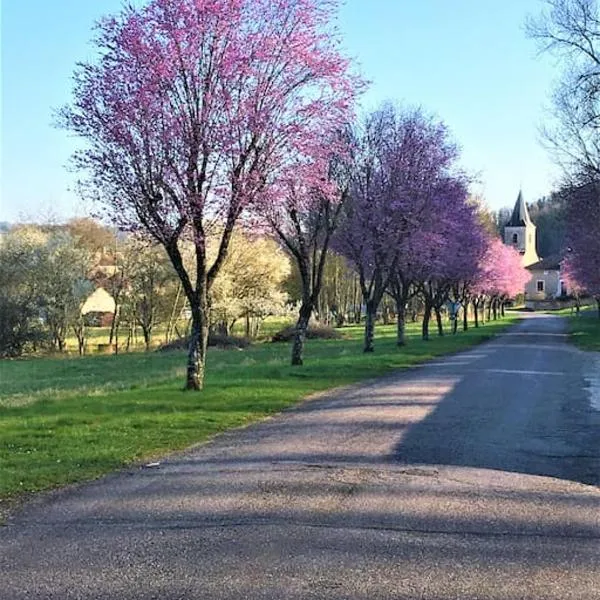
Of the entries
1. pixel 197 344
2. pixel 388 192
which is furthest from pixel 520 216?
pixel 197 344

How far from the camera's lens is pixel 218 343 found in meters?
50.4

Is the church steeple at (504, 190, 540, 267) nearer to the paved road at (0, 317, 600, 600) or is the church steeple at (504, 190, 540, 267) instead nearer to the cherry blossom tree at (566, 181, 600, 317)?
the cherry blossom tree at (566, 181, 600, 317)

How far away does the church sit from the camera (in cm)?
14338

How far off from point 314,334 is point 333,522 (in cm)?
4948

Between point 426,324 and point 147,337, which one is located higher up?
point 426,324

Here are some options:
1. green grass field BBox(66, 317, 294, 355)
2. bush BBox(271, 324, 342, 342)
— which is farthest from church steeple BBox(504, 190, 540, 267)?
bush BBox(271, 324, 342, 342)

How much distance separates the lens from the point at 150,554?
5.46m

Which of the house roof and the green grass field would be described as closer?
the green grass field

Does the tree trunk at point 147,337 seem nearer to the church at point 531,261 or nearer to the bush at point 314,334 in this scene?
the bush at point 314,334

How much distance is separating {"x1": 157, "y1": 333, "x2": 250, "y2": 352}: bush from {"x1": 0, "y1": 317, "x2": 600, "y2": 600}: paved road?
3795 cm

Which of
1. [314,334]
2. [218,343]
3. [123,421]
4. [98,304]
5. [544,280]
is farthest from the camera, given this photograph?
[544,280]

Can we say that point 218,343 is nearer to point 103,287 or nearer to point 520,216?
point 103,287

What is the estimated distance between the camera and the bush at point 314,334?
182ft

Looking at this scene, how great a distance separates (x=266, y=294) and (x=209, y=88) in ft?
144
